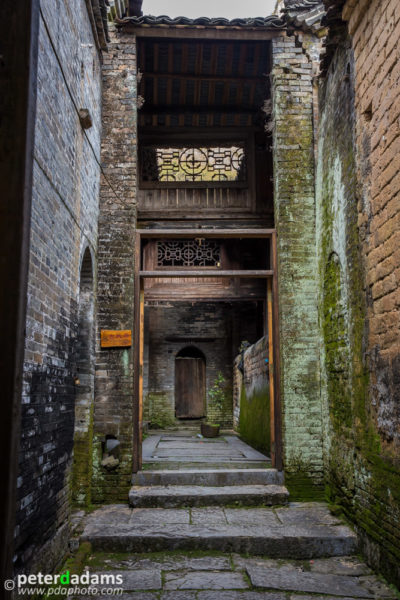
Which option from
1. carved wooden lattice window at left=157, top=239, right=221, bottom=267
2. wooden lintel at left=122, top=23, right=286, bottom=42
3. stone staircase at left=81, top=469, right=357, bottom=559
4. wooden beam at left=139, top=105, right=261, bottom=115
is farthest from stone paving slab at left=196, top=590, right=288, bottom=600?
wooden beam at left=139, top=105, right=261, bottom=115

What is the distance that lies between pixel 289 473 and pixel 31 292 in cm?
402

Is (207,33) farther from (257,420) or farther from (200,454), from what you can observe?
(257,420)

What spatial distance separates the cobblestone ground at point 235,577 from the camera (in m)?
3.94

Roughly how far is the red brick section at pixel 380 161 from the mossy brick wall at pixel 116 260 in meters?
3.07

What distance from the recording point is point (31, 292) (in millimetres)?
3602

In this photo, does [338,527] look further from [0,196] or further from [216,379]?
[216,379]

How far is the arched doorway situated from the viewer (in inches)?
574

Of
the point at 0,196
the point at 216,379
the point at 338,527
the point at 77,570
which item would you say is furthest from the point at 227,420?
the point at 0,196

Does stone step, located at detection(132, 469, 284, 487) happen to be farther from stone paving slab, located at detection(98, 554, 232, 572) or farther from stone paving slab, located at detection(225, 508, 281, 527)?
stone paving slab, located at detection(98, 554, 232, 572)

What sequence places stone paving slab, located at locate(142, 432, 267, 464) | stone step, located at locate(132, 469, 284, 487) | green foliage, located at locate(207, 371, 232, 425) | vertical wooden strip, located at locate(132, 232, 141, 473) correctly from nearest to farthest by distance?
1. stone step, located at locate(132, 469, 284, 487)
2. vertical wooden strip, located at locate(132, 232, 141, 473)
3. stone paving slab, located at locate(142, 432, 267, 464)
4. green foliage, located at locate(207, 371, 232, 425)

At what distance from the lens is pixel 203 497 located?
576 centimetres

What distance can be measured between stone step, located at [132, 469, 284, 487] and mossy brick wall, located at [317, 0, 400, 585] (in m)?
0.78

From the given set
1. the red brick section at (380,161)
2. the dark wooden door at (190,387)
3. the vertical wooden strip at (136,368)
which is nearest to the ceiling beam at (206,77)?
the vertical wooden strip at (136,368)

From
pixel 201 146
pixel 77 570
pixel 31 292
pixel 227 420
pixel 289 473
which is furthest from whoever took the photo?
pixel 227 420
